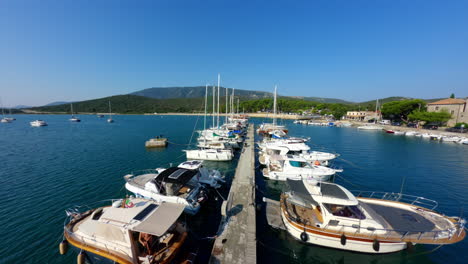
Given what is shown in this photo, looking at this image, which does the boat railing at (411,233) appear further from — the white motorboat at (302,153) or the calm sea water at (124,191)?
the white motorboat at (302,153)

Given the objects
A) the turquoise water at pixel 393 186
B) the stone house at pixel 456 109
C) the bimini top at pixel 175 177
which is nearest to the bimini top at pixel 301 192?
the turquoise water at pixel 393 186

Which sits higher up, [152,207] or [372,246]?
[152,207]

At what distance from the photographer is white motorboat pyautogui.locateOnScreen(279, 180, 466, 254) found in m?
8.70

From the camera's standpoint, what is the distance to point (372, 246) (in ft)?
29.1

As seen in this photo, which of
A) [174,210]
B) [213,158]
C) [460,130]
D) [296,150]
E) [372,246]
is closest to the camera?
[174,210]

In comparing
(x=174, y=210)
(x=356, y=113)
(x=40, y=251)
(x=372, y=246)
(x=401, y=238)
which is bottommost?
(x=40, y=251)

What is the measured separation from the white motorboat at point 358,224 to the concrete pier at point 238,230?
8.73ft

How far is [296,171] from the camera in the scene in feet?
58.4

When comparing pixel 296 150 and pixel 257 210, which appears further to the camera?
pixel 296 150

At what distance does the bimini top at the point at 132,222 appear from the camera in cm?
720

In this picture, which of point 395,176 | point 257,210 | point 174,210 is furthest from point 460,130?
point 174,210

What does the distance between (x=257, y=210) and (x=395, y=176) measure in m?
20.9

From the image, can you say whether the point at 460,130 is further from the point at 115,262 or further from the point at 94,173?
the point at 94,173

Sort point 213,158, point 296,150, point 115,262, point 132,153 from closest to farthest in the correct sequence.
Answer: point 115,262 → point 296,150 → point 213,158 → point 132,153
